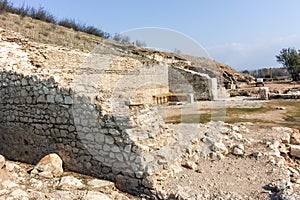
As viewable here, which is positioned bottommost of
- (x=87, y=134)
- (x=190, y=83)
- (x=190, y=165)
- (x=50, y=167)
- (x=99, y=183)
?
(x=99, y=183)

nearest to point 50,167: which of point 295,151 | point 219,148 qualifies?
point 219,148

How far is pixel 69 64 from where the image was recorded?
11.8 metres

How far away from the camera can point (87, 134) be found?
4.65m

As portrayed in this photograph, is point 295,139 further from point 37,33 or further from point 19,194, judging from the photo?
point 37,33

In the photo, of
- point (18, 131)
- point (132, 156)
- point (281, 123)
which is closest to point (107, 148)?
point (132, 156)

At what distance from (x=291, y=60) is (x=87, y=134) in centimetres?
3712

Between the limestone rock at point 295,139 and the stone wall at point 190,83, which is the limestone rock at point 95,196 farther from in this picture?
the stone wall at point 190,83

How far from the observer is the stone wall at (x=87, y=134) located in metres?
4.32

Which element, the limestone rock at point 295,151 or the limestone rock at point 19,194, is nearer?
the limestone rock at point 19,194

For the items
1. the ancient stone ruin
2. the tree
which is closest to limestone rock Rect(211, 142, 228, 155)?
the ancient stone ruin

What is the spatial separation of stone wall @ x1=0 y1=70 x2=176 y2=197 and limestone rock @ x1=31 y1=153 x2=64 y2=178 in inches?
9.7

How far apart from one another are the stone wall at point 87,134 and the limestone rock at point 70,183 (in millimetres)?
484

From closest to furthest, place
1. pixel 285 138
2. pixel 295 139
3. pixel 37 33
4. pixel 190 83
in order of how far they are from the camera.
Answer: pixel 285 138
pixel 295 139
pixel 37 33
pixel 190 83

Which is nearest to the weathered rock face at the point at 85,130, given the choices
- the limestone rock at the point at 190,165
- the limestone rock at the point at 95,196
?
the limestone rock at the point at 190,165
